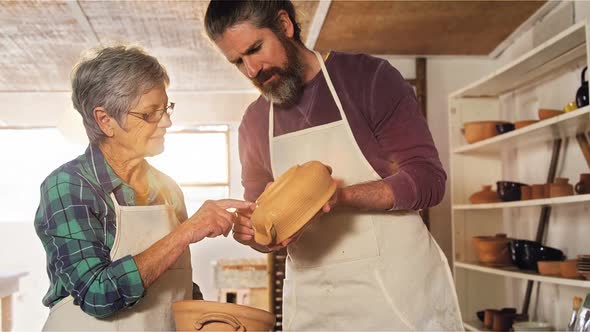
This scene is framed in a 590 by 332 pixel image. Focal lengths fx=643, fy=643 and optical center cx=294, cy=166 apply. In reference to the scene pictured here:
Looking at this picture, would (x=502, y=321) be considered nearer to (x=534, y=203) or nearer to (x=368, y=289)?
(x=534, y=203)

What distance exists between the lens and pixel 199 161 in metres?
5.04

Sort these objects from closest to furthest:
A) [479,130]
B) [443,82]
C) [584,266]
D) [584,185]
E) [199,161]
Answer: [584,266], [584,185], [479,130], [443,82], [199,161]

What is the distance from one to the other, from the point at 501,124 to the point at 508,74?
0.25m

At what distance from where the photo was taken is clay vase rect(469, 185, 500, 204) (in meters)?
3.39

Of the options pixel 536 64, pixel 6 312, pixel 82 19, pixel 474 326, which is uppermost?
pixel 82 19

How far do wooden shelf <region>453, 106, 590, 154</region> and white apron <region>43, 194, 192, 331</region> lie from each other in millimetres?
1643

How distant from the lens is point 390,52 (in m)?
3.96

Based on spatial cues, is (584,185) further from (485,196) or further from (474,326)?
(474,326)

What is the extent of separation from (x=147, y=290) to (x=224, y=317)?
313 mm

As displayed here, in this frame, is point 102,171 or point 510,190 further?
point 510,190

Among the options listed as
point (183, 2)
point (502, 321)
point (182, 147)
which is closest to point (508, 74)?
point (502, 321)

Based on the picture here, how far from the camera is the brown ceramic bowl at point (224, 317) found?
3.99ft

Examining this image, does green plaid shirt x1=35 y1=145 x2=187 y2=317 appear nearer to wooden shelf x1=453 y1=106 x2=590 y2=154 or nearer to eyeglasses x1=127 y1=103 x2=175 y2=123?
eyeglasses x1=127 y1=103 x2=175 y2=123

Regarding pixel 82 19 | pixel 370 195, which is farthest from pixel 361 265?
pixel 82 19
